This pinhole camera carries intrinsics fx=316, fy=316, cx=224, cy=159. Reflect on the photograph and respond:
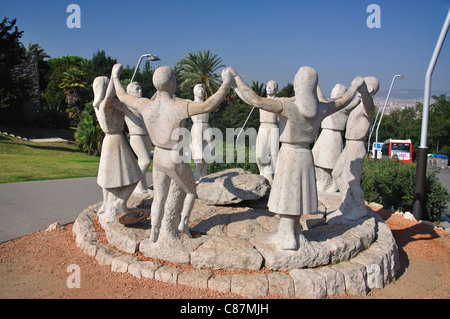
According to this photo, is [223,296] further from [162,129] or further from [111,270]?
[162,129]

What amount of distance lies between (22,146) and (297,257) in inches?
748

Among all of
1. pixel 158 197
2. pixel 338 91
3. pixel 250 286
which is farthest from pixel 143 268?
pixel 338 91

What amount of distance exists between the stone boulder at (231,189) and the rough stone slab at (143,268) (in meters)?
1.93

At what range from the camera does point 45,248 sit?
5.04 meters

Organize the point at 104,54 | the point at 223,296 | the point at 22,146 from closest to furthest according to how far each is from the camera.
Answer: the point at 223,296 < the point at 22,146 < the point at 104,54

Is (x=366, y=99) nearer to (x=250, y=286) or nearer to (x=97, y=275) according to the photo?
(x=250, y=286)

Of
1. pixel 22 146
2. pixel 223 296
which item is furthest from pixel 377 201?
pixel 22 146

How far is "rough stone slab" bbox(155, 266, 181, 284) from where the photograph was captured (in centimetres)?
382

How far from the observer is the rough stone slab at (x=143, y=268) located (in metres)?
3.92

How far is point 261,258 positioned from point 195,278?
0.85 metres

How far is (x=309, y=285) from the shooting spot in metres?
3.67

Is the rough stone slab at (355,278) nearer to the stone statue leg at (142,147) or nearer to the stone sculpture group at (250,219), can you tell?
the stone sculpture group at (250,219)

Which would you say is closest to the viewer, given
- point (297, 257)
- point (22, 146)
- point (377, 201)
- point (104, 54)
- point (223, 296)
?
point (223, 296)

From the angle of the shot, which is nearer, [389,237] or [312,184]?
[312,184]
